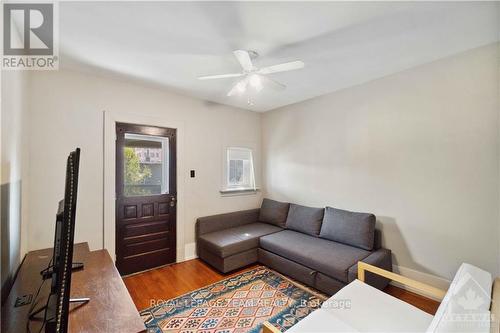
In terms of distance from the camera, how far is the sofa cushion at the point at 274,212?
3764mm

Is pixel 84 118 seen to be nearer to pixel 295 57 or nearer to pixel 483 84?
pixel 295 57

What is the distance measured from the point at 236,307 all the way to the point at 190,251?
1.42 m

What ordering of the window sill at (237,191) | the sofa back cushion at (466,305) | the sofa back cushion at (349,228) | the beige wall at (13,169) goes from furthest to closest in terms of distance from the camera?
1. the window sill at (237,191)
2. the sofa back cushion at (349,228)
3. the beige wall at (13,169)
4. the sofa back cushion at (466,305)

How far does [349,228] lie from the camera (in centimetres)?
281

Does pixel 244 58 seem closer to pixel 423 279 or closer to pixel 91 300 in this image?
pixel 91 300

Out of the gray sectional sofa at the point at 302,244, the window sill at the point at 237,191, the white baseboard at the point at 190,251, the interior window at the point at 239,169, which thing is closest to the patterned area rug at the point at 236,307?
the gray sectional sofa at the point at 302,244

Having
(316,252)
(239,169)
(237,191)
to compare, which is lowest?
(316,252)

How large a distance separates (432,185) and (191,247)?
10.9 ft

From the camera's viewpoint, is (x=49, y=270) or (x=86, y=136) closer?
(x=49, y=270)

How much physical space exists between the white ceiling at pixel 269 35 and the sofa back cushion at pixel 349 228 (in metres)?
1.83

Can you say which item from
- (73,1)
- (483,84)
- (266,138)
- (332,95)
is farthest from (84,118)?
(483,84)

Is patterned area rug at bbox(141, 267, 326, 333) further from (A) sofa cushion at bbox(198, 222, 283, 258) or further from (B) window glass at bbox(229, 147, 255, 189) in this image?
(B) window glass at bbox(229, 147, 255, 189)

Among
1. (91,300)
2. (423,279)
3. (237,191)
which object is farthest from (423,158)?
(91,300)

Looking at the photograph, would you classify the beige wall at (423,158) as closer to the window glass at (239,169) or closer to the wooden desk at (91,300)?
the window glass at (239,169)
